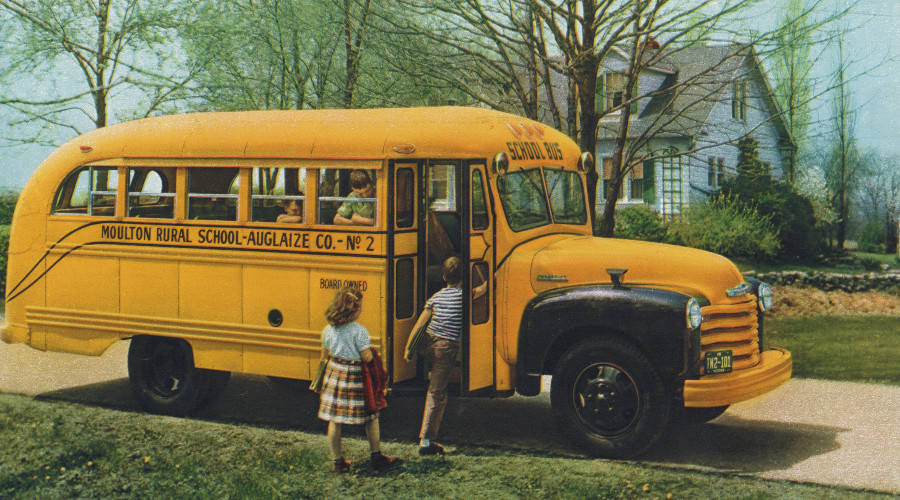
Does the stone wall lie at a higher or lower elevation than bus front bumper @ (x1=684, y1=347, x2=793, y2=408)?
higher

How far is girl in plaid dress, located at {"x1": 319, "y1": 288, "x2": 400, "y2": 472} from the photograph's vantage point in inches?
254

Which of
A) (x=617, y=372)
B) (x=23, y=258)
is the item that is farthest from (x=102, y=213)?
A: (x=617, y=372)

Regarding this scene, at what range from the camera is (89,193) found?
29.1 feet

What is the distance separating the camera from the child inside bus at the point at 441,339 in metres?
6.90

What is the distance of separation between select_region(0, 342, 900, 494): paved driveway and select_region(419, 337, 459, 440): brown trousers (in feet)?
1.62

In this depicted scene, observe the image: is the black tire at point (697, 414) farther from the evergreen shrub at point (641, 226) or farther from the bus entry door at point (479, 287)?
the evergreen shrub at point (641, 226)

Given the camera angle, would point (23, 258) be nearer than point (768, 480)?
No

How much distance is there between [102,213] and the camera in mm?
8812

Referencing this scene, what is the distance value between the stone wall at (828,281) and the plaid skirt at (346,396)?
1331 centimetres

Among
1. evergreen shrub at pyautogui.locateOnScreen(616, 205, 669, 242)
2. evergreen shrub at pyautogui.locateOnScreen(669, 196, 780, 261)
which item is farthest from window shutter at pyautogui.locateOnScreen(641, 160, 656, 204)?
evergreen shrub at pyautogui.locateOnScreen(616, 205, 669, 242)

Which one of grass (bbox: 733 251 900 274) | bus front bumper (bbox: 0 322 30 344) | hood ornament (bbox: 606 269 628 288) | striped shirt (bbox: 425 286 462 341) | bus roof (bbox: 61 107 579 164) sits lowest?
bus front bumper (bbox: 0 322 30 344)

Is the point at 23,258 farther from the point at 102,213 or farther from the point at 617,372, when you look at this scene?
the point at 617,372

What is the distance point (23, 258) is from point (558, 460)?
219 inches

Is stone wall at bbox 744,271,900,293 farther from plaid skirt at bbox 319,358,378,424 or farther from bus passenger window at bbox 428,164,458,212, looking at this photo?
plaid skirt at bbox 319,358,378,424
